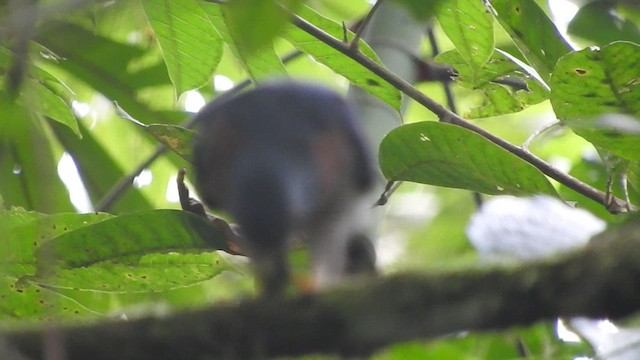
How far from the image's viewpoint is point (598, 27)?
247 cm

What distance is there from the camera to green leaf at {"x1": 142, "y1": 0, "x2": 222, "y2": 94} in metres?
2.06

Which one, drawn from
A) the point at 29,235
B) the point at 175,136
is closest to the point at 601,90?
the point at 175,136

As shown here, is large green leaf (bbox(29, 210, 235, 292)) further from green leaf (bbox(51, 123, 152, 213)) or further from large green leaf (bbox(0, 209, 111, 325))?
green leaf (bbox(51, 123, 152, 213))

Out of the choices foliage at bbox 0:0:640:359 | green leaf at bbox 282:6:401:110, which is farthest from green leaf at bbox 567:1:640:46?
green leaf at bbox 282:6:401:110

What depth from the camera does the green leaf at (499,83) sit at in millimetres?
2129

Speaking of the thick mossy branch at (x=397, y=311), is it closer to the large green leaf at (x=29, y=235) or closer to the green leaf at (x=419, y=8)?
the green leaf at (x=419, y=8)

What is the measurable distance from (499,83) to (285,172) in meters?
0.74

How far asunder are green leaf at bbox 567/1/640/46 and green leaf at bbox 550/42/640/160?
2.43 ft

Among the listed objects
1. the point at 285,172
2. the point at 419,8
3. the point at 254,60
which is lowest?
the point at 285,172

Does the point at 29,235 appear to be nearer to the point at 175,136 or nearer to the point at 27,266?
the point at 27,266

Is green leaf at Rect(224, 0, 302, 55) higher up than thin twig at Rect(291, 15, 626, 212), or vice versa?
green leaf at Rect(224, 0, 302, 55)

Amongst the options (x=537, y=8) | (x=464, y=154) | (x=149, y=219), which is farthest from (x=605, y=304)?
(x=537, y=8)

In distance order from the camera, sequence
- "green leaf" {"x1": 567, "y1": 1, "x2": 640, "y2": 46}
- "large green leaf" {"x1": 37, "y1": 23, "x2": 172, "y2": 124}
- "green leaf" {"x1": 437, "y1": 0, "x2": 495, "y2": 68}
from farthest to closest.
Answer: "large green leaf" {"x1": 37, "y1": 23, "x2": 172, "y2": 124} < "green leaf" {"x1": 567, "y1": 1, "x2": 640, "y2": 46} < "green leaf" {"x1": 437, "y1": 0, "x2": 495, "y2": 68}

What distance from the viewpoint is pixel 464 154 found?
1734 mm
